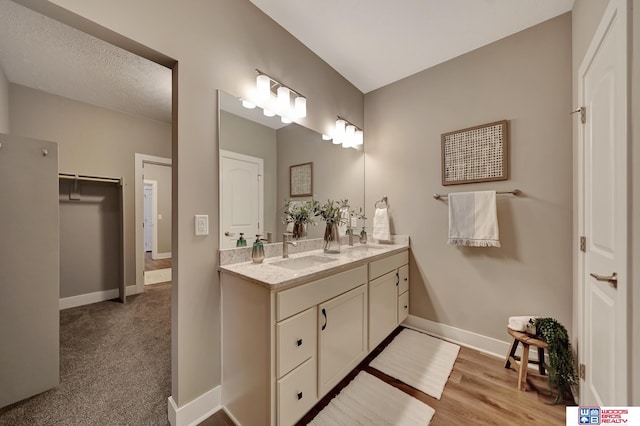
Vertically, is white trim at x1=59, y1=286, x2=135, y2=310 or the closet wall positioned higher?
the closet wall

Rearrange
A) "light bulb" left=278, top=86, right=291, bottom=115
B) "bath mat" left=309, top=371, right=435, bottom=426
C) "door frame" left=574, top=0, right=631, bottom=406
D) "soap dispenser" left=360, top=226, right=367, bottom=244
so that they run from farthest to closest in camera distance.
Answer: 1. "soap dispenser" left=360, top=226, right=367, bottom=244
2. "light bulb" left=278, top=86, right=291, bottom=115
3. "bath mat" left=309, top=371, right=435, bottom=426
4. "door frame" left=574, top=0, right=631, bottom=406

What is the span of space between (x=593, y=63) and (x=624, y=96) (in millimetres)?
576

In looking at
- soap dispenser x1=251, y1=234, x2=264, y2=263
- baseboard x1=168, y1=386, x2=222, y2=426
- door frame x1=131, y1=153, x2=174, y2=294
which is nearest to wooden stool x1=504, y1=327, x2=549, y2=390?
soap dispenser x1=251, y1=234, x2=264, y2=263

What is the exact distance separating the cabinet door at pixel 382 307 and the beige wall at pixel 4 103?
12.6 feet

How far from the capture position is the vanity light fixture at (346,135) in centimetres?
243

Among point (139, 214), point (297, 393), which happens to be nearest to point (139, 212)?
point (139, 214)

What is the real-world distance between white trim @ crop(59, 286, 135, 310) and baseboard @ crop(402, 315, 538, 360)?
12.8 ft

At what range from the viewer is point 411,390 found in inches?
62.1

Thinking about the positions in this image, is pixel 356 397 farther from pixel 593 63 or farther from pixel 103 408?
pixel 593 63

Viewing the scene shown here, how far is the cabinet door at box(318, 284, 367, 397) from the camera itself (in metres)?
1.38

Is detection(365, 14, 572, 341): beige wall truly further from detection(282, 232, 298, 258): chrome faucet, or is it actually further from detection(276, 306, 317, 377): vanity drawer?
detection(276, 306, 317, 377): vanity drawer

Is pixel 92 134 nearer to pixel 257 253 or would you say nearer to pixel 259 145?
pixel 259 145

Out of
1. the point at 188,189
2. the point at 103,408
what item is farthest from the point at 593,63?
the point at 103,408

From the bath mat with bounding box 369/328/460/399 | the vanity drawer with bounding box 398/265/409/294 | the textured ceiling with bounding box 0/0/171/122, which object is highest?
the textured ceiling with bounding box 0/0/171/122
